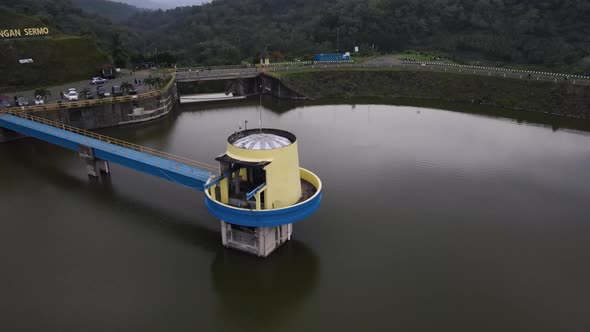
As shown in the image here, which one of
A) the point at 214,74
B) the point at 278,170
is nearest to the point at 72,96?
the point at 214,74

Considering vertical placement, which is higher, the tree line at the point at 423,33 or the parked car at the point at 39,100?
the tree line at the point at 423,33

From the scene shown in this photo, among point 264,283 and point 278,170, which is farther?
point 278,170

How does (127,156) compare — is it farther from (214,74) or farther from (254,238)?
(214,74)

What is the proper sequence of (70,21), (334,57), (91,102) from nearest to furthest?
(91,102) < (334,57) < (70,21)

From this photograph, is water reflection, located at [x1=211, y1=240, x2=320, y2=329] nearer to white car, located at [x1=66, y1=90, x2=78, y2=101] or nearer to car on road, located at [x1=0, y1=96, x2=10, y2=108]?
white car, located at [x1=66, y1=90, x2=78, y2=101]

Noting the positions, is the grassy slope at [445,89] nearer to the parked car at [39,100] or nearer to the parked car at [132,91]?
the parked car at [132,91]

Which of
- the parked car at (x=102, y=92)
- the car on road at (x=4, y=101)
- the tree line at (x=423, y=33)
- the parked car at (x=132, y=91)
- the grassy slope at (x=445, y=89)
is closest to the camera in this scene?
the car on road at (x=4, y=101)

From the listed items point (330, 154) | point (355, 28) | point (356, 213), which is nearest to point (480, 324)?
point (356, 213)

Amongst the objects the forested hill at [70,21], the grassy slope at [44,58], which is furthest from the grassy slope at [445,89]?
the forested hill at [70,21]
